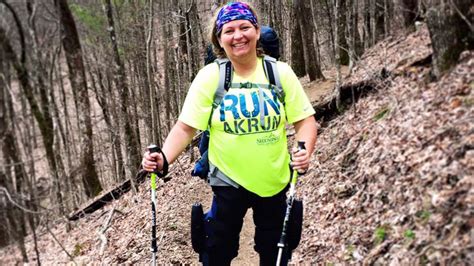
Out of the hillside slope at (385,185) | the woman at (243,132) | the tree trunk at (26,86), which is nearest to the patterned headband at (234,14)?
the woman at (243,132)

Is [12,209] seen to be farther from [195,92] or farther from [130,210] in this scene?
[195,92]

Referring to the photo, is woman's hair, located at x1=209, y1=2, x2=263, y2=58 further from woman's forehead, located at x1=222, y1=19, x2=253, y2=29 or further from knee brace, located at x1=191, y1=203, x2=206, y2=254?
knee brace, located at x1=191, y1=203, x2=206, y2=254

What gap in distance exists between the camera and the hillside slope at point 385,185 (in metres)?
3.69

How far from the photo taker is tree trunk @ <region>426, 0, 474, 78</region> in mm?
4812

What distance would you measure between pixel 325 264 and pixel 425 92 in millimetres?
2366

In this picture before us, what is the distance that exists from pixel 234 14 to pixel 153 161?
1174mm

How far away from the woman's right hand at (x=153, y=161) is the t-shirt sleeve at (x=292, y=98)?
969 mm

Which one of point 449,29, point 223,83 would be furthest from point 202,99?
point 449,29

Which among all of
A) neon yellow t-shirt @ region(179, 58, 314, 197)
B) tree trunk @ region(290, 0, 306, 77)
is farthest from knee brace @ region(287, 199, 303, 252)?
tree trunk @ region(290, 0, 306, 77)

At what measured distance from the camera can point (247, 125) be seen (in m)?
3.20

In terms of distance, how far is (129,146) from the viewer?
11.7 meters

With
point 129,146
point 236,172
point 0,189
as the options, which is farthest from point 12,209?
point 236,172

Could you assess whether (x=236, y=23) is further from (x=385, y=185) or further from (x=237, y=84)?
(x=385, y=185)

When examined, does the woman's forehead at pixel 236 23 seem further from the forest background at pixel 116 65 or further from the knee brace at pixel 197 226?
the forest background at pixel 116 65
